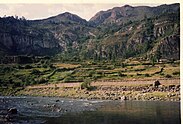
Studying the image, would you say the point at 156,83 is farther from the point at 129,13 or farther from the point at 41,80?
the point at 41,80

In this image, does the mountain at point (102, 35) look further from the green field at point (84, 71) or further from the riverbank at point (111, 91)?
the riverbank at point (111, 91)

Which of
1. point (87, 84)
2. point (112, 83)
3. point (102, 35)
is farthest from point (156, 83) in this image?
point (102, 35)

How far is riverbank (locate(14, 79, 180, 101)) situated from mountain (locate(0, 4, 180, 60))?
0.50 meters

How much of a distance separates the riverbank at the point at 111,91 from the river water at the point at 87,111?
0.11 meters

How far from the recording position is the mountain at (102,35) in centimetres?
773

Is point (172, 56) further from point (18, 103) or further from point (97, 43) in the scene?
point (18, 103)

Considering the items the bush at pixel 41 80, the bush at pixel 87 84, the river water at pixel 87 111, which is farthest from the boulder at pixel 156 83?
the bush at pixel 41 80

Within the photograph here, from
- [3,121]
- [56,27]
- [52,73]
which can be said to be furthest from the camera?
[56,27]

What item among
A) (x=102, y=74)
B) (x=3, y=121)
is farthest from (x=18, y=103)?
(x=102, y=74)

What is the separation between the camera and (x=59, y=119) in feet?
25.2

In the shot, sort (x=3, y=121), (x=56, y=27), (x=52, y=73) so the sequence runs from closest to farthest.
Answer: (x=3, y=121) < (x=52, y=73) < (x=56, y=27)

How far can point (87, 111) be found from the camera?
8.17m

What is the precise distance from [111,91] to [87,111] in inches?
22.4

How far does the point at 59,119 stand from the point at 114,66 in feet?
4.53
